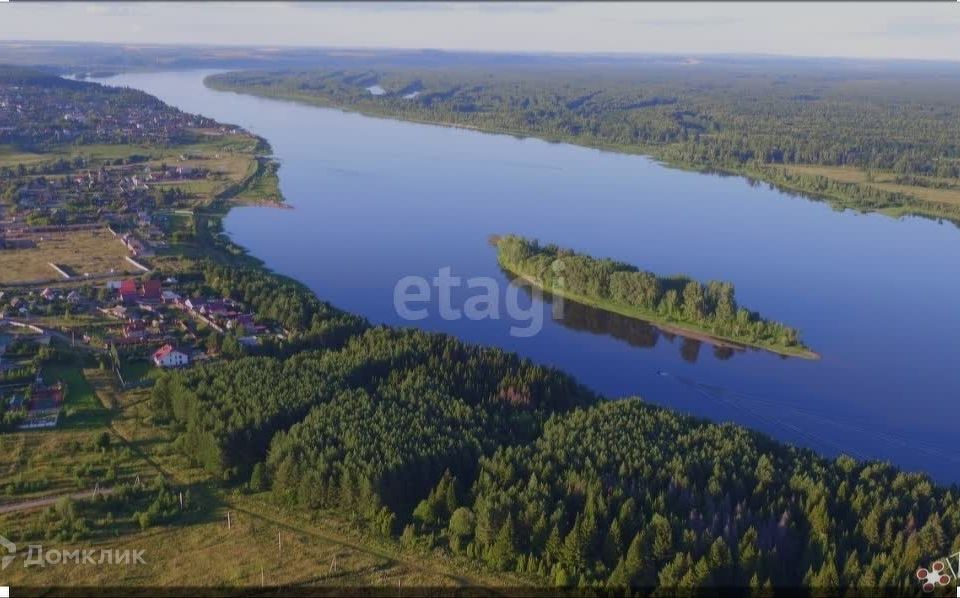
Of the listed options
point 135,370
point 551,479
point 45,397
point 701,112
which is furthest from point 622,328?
point 701,112

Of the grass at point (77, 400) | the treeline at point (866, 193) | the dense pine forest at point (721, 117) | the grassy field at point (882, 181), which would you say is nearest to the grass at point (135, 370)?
the grass at point (77, 400)

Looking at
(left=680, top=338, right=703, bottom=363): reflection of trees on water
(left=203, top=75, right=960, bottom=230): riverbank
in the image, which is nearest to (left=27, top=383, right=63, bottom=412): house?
(left=680, top=338, right=703, bottom=363): reflection of trees on water

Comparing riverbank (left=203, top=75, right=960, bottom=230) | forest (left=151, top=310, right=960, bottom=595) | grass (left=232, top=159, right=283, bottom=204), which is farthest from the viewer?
riverbank (left=203, top=75, right=960, bottom=230)

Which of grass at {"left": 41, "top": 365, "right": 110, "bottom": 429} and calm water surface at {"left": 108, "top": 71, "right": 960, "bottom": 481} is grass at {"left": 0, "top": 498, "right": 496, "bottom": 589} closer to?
grass at {"left": 41, "top": 365, "right": 110, "bottom": 429}

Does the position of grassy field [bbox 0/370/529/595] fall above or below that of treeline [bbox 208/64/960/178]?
below

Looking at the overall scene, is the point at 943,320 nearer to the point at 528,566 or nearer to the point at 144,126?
the point at 528,566

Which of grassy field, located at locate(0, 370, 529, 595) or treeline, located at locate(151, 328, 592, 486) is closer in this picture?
grassy field, located at locate(0, 370, 529, 595)

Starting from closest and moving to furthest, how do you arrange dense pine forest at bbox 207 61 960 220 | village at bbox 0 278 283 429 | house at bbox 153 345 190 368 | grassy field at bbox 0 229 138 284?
village at bbox 0 278 283 429 → house at bbox 153 345 190 368 → grassy field at bbox 0 229 138 284 → dense pine forest at bbox 207 61 960 220

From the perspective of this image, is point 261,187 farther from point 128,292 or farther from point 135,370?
point 135,370
